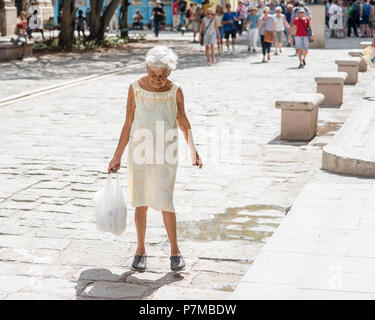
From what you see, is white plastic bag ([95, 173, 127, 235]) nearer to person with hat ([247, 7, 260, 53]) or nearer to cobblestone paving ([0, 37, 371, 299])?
cobblestone paving ([0, 37, 371, 299])

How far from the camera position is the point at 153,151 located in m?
5.46

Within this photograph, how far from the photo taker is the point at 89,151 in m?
10.3

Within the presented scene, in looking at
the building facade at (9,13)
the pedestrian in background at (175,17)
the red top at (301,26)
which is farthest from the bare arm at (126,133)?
the pedestrian in background at (175,17)

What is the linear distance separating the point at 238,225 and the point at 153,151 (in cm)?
167

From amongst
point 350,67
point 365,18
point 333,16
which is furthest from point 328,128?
point 365,18

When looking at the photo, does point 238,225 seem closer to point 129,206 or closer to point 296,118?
point 129,206

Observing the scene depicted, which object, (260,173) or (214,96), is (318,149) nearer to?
(260,173)

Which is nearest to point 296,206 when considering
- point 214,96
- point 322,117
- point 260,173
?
point 260,173

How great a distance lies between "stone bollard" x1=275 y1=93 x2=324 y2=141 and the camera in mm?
11062

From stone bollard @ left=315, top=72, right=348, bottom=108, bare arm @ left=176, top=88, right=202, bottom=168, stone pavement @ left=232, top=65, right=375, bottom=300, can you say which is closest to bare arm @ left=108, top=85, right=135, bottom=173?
bare arm @ left=176, top=88, right=202, bottom=168
